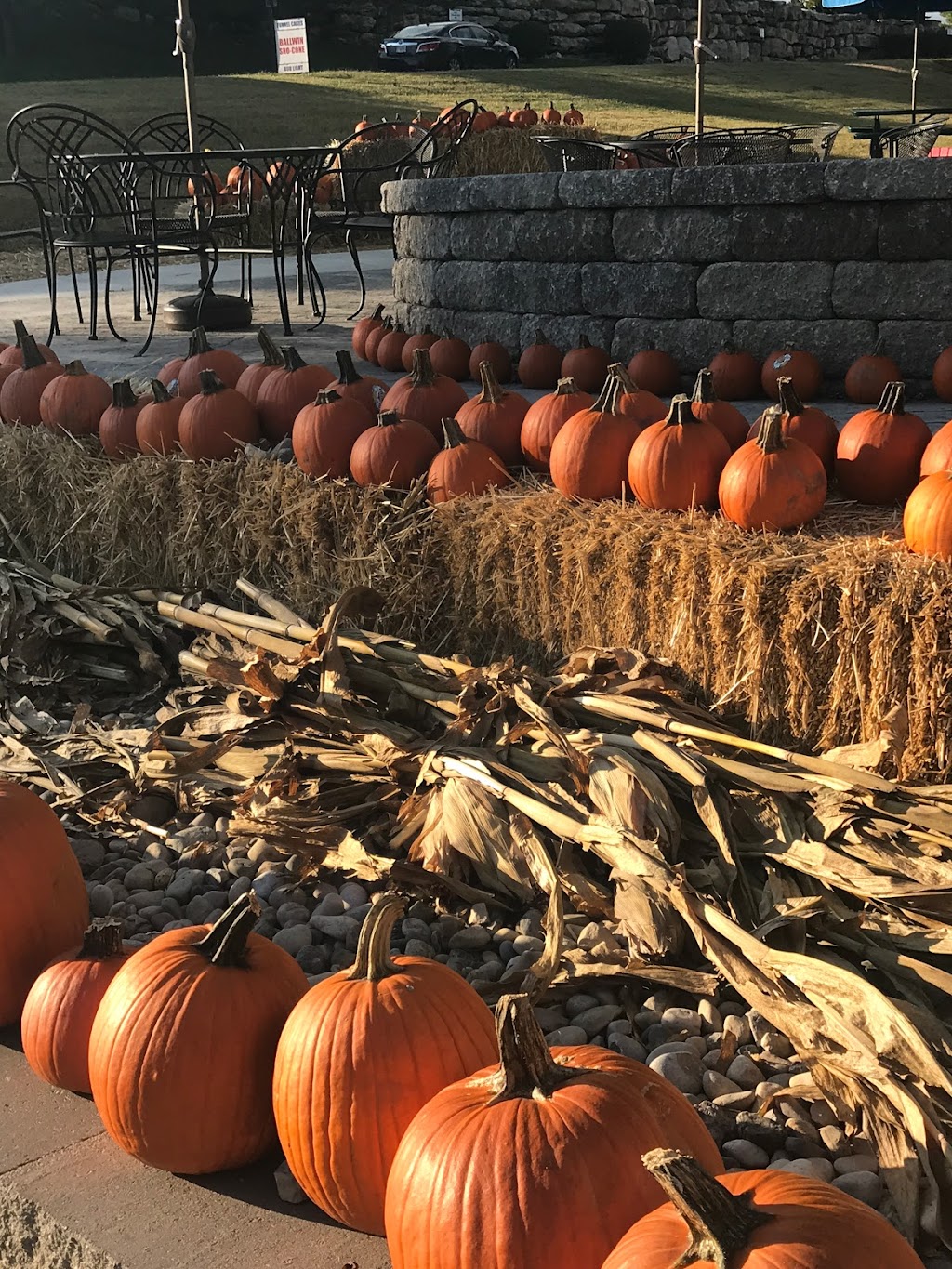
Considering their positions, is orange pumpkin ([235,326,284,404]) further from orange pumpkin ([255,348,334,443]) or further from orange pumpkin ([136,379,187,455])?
orange pumpkin ([136,379,187,455])

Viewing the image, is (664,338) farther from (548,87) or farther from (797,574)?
(548,87)

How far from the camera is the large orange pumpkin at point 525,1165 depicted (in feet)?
4.75

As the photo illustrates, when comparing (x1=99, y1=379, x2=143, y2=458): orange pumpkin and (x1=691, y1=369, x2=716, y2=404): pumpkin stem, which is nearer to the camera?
(x1=691, y1=369, x2=716, y2=404): pumpkin stem

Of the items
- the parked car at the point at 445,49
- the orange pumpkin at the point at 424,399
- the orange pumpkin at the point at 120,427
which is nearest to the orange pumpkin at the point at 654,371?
the orange pumpkin at the point at 424,399

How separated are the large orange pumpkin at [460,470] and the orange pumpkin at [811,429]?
765 millimetres

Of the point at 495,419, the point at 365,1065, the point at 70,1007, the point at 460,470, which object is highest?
the point at 495,419

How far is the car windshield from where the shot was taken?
3753 cm

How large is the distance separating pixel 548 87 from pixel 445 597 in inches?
1206

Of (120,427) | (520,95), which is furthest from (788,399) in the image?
(520,95)

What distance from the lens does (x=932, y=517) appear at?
2912 millimetres

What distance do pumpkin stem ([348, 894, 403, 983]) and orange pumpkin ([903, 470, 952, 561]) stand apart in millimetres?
1673

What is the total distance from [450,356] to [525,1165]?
4.50m

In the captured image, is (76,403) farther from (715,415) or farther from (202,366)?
(715,415)

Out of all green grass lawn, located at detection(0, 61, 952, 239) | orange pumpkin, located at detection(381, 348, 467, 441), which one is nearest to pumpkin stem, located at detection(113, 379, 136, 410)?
orange pumpkin, located at detection(381, 348, 467, 441)
